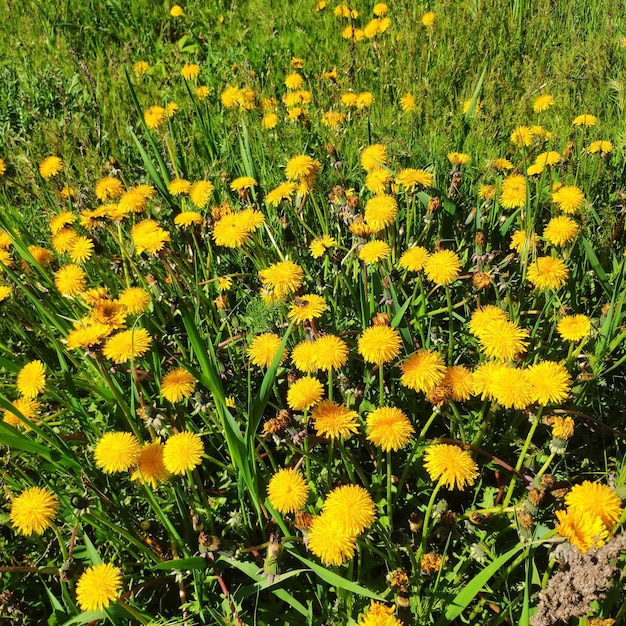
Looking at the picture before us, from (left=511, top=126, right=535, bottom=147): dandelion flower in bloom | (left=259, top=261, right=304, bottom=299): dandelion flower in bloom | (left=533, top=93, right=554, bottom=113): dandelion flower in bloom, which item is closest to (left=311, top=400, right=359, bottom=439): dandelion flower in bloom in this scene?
(left=259, top=261, right=304, bottom=299): dandelion flower in bloom

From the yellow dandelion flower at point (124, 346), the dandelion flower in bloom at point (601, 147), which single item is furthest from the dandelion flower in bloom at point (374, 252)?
the dandelion flower in bloom at point (601, 147)

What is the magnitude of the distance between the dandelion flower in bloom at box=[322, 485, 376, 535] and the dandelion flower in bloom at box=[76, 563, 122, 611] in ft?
1.72

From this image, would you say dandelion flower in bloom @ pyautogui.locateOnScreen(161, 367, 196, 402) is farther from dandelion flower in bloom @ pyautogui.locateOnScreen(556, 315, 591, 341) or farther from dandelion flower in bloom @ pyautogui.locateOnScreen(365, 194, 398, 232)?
dandelion flower in bloom @ pyautogui.locateOnScreen(556, 315, 591, 341)

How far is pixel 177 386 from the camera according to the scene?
1.57 meters

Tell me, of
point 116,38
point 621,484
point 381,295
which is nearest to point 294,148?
point 381,295

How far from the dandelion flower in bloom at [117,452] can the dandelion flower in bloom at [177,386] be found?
Answer: 163 millimetres

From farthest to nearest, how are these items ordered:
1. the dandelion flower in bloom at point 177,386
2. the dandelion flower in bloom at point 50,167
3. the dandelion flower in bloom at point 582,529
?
the dandelion flower in bloom at point 50,167 → the dandelion flower in bloom at point 177,386 → the dandelion flower in bloom at point 582,529

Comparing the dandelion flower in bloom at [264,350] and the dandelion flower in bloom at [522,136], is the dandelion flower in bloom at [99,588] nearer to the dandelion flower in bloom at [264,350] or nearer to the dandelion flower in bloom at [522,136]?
the dandelion flower in bloom at [264,350]

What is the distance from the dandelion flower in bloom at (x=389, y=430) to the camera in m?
1.35

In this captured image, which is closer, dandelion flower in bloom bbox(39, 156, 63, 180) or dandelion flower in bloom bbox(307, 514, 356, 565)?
dandelion flower in bloom bbox(307, 514, 356, 565)

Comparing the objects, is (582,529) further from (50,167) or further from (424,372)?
(50,167)

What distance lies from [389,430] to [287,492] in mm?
292

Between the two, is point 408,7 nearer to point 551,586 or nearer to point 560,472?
point 560,472

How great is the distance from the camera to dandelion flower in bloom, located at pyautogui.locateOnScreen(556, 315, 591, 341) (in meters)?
1.58
